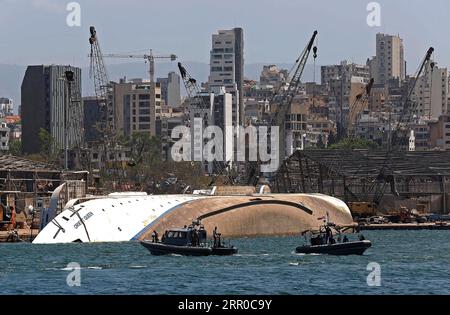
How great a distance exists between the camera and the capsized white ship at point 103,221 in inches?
5413

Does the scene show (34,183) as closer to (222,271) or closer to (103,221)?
(103,221)

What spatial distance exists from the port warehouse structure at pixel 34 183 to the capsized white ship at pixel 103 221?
1724 centimetres

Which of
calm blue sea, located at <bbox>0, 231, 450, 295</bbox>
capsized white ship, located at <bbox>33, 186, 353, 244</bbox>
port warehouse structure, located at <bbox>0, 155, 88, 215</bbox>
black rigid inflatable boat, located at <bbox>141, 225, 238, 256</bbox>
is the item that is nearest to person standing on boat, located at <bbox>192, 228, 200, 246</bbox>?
black rigid inflatable boat, located at <bbox>141, 225, 238, 256</bbox>

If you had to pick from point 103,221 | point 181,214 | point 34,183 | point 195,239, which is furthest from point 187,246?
point 34,183

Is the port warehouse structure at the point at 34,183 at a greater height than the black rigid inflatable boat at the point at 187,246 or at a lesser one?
greater

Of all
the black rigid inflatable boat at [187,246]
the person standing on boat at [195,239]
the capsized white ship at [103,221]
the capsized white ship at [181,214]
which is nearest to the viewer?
the black rigid inflatable boat at [187,246]

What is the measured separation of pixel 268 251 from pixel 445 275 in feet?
103

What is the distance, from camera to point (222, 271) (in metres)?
88.9

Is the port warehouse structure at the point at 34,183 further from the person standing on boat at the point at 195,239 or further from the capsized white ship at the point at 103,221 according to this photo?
the person standing on boat at the point at 195,239

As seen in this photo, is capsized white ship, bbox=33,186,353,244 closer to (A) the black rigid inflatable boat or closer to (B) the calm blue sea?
(B) the calm blue sea

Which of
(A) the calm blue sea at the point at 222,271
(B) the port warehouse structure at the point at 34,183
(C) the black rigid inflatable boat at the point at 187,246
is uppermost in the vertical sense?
(B) the port warehouse structure at the point at 34,183

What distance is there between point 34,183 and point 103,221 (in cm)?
4263

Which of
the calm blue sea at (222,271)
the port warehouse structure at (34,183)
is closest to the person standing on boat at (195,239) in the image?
the calm blue sea at (222,271)

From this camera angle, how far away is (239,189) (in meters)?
174
